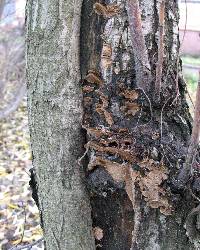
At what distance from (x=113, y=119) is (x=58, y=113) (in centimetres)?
16

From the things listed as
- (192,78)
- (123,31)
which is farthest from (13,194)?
(192,78)

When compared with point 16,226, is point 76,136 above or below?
above

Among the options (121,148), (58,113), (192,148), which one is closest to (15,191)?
(58,113)

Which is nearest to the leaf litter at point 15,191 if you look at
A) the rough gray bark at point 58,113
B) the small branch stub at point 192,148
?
the rough gray bark at point 58,113

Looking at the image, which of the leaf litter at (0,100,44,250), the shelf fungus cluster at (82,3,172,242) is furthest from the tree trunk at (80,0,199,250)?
the leaf litter at (0,100,44,250)

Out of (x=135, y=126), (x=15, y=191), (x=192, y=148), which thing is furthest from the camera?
(x=15, y=191)

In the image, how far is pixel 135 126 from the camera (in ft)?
3.87

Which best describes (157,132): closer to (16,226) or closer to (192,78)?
(16,226)

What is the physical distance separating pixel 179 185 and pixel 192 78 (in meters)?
8.29

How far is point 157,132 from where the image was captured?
118 centimetres

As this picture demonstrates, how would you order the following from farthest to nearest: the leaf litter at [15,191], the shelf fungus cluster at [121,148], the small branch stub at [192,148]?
1. the leaf litter at [15,191]
2. the shelf fungus cluster at [121,148]
3. the small branch stub at [192,148]

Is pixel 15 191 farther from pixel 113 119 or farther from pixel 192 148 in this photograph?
pixel 192 148

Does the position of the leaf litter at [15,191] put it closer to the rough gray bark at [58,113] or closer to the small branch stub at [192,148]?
the rough gray bark at [58,113]

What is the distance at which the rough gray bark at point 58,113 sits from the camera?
3.95 ft
